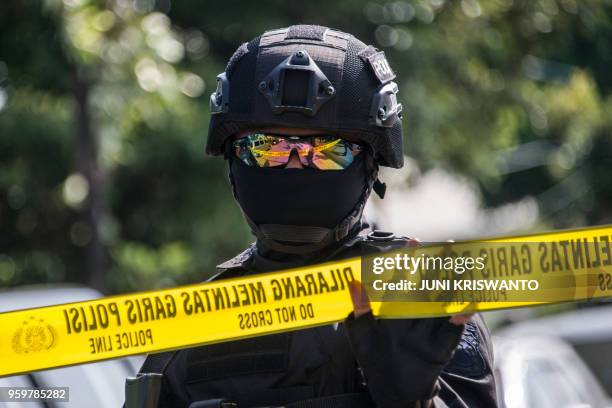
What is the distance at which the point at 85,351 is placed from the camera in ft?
10.2

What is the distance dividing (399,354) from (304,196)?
2.02 feet

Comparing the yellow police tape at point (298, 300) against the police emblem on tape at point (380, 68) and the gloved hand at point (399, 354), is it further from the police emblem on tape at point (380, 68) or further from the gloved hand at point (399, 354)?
the police emblem on tape at point (380, 68)

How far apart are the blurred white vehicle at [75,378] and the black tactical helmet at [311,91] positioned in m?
1.33

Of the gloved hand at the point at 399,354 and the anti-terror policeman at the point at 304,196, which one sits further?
the anti-terror policeman at the point at 304,196

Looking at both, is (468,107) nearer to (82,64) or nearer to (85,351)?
(82,64)

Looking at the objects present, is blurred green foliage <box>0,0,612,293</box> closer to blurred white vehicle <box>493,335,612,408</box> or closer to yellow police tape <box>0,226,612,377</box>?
blurred white vehicle <box>493,335,612,408</box>

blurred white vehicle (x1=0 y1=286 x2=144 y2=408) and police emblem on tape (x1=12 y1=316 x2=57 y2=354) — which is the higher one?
police emblem on tape (x1=12 y1=316 x2=57 y2=354)

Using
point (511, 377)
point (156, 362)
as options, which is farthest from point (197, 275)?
point (156, 362)

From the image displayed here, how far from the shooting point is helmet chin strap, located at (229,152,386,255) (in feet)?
10.2

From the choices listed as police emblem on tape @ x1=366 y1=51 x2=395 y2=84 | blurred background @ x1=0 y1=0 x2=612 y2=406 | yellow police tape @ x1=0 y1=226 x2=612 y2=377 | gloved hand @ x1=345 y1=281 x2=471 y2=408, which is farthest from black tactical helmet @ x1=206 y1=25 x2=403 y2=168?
blurred background @ x1=0 y1=0 x2=612 y2=406

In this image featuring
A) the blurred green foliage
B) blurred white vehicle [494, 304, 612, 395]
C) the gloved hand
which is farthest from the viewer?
blurred white vehicle [494, 304, 612, 395]

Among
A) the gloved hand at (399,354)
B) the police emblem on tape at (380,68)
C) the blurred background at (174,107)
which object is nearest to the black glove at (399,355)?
the gloved hand at (399,354)

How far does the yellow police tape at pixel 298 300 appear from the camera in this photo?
2.69 meters

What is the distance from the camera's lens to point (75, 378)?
4.52 metres
